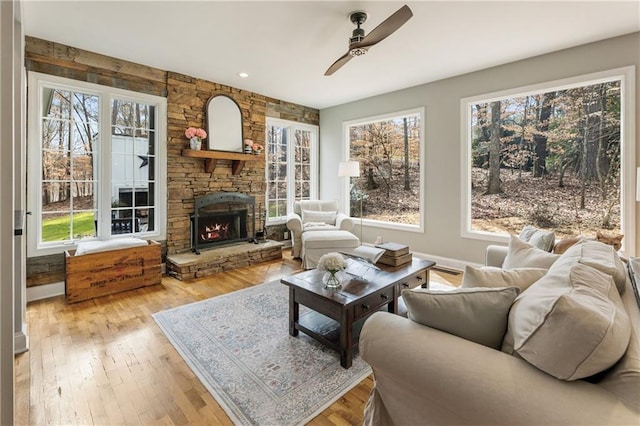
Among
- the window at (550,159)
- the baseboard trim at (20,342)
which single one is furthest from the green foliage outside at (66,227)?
the window at (550,159)

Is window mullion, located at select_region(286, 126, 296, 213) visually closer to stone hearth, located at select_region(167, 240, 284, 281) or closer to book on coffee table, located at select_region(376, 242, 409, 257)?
stone hearth, located at select_region(167, 240, 284, 281)

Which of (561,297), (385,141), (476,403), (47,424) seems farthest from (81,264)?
(385,141)

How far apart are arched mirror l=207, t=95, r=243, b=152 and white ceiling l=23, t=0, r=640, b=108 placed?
54cm

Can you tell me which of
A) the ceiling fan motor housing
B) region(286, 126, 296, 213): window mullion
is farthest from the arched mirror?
the ceiling fan motor housing

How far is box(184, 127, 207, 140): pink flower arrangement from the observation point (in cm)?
421

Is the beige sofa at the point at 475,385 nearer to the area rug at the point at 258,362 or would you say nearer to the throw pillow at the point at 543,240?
the area rug at the point at 258,362

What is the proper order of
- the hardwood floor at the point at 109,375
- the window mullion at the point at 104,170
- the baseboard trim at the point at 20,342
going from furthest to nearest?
1. the window mullion at the point at 104,170
2. the baseboard trim at the point at 20,342
3. the hardwood floor at the point at 109,375

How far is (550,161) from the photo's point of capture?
3713 mm

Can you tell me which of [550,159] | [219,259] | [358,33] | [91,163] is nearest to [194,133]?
[91,163]

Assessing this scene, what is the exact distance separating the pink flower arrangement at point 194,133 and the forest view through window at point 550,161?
150 inches

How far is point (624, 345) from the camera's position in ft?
2.71

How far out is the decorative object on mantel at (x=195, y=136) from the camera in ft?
13.8

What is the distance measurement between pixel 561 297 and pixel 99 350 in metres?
2.83

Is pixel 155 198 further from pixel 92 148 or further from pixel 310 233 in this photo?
pixel 310 233
